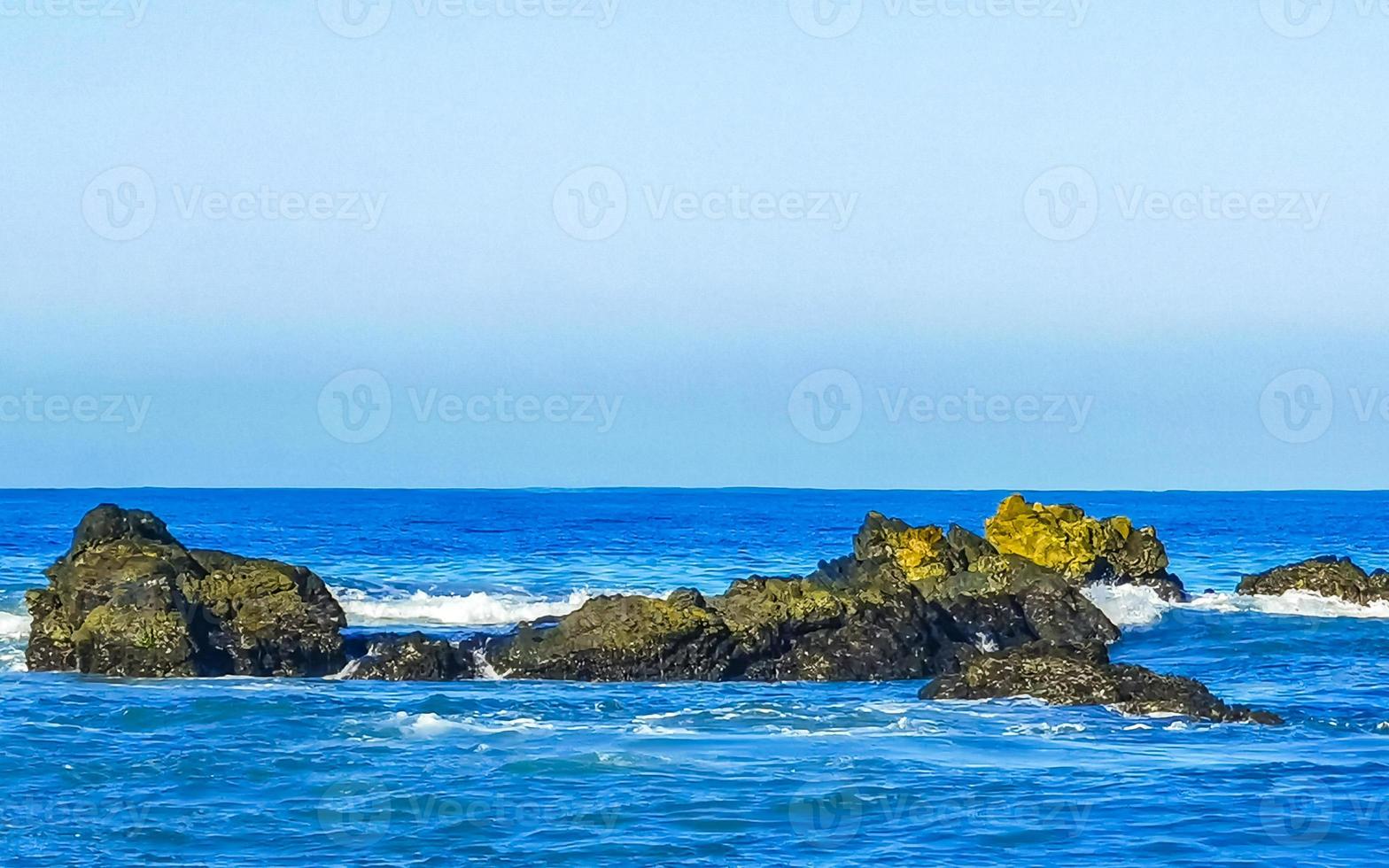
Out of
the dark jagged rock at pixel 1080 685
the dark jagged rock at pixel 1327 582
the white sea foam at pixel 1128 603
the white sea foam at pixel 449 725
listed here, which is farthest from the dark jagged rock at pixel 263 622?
the dark jagged rock at pixel 1327 582

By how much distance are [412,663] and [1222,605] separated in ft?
80.7

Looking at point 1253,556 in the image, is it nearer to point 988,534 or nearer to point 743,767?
point 988,534

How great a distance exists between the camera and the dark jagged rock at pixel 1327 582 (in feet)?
152

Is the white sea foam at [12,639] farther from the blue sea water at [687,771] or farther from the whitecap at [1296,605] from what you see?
the whitecap at [1296,605]

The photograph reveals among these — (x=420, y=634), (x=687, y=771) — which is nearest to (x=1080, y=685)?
(x=687, y=771)

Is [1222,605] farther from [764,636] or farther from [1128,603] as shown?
[764,636]

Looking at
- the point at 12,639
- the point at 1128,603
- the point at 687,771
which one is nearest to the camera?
the point at 687,771

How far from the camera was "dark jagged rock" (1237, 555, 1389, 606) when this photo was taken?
46.2 meters

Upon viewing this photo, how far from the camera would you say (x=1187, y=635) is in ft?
128

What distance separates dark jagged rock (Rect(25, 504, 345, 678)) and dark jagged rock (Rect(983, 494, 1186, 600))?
2032 centimetres

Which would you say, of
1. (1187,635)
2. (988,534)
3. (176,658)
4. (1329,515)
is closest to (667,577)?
(988,534)

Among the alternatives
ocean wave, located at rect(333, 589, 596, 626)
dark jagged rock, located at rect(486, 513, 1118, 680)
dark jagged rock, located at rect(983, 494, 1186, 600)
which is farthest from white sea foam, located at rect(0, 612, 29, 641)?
dark jagged rock, located at rect(983, 494, 1186, 600)

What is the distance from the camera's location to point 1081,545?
4719 cm

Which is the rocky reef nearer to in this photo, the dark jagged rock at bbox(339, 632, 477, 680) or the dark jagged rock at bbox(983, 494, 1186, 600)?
the dark jagged rock at bbox(339, 632, 477, 680)
